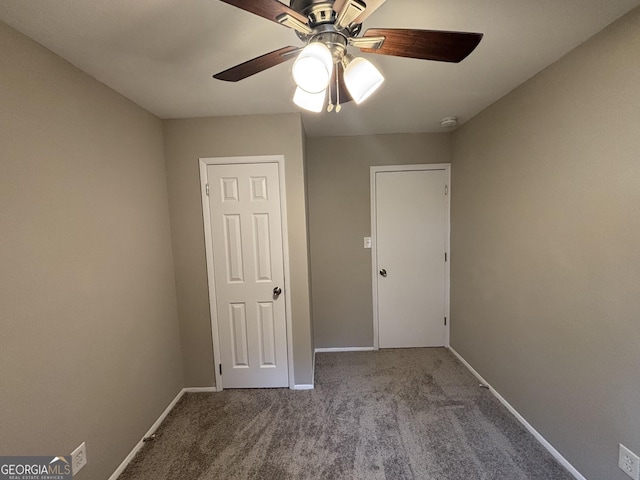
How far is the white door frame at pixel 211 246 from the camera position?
2.25 metres

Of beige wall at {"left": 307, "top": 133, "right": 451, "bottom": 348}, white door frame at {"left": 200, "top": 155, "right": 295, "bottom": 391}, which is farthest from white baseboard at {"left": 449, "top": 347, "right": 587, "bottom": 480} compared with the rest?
white door frame at {"left": 200, "top": 155, "right": 295, "bottom": 391}

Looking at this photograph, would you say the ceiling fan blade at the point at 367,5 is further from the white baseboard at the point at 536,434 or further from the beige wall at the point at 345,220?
the white baseboard at the point at 536,434

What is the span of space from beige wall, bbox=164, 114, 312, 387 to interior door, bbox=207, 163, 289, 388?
113mm

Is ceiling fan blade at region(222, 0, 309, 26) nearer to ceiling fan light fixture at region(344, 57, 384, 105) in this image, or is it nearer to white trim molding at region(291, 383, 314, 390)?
ceiling fan light fixture at region(344, 57, 384, 105)

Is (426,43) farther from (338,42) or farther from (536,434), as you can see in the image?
(536,434)

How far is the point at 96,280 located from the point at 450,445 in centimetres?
242

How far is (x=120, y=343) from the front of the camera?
1699 millimetres

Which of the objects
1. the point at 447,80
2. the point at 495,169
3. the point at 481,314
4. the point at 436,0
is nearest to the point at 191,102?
the point at 436,0

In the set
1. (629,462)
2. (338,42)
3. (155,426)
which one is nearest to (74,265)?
(155,426)

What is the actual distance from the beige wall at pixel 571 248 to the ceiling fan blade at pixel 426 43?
95 cm

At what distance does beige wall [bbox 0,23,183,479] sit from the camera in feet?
3.75

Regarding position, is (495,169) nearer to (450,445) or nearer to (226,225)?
(450,445)

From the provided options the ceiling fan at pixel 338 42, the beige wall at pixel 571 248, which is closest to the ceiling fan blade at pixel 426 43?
the ceiling fan at pixel 338 42

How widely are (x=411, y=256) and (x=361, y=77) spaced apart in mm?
2266
